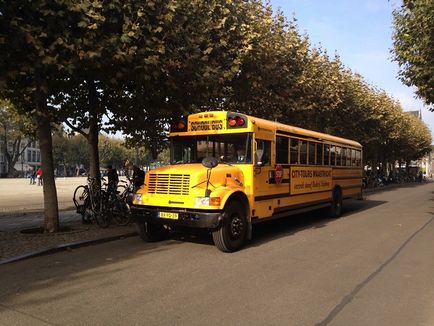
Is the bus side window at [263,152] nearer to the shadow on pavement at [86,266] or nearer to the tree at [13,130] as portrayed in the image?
the shadow on pavement at [86,266]

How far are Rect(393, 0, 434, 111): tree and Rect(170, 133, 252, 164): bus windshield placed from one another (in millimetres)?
7543

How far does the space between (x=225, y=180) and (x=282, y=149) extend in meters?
2.64

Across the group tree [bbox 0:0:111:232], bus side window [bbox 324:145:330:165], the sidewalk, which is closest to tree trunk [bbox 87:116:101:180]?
the sidewalk

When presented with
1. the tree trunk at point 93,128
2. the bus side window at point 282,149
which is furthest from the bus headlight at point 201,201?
the tree trunk at point 93,128

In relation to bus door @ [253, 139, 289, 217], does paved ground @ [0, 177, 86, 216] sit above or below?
below

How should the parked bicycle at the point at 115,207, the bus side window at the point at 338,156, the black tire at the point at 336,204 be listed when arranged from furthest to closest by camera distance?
the bus side window at the point at 338,156 → the black tire at the point at 336,204 → the parked bicycle at the point at 115,207

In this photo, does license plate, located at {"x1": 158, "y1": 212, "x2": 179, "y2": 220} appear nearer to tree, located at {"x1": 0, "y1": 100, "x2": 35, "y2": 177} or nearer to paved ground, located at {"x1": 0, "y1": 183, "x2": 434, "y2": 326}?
paved ground, located at {"x1": 0, "y1": 183, "x2": 434, "y2": 326}

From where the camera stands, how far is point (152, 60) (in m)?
9.75

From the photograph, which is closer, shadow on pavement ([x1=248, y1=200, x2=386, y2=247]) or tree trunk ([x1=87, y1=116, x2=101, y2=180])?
shadow on pavement ([x1=248, y1=200, x2=386, y2=247])

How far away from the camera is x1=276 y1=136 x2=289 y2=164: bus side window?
1118 centimetres

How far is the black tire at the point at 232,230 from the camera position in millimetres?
8930

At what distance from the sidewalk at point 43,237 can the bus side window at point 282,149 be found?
4064 mm

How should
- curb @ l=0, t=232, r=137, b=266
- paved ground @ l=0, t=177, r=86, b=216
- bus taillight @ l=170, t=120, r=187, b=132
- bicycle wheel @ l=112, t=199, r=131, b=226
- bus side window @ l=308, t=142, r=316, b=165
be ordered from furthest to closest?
paved ground @ l=0, t=177, r=86, b=216, bus side window @ l=308, t=142, r=316, b=165, bicycle wheel @ l=112, t=199, r=131, b=226, bus taillight @ l=170, t=120, r=187, b=132, curb @ l=0, t=232, r=137, b=266

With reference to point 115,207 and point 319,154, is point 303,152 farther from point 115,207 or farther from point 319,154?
point 115,207
